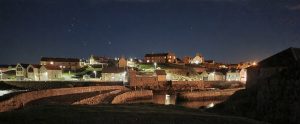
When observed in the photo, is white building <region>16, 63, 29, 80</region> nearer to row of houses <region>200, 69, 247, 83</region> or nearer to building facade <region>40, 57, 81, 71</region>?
building facade <region>40, 57, 81, 71</region>

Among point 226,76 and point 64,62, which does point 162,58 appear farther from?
point 226,76

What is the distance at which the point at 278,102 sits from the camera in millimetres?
36812

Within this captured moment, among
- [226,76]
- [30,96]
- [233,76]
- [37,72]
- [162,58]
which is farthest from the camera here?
[162,58]

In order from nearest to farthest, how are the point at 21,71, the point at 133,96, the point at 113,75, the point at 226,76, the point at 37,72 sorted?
the point at 133,96
the point at 113,75
the point at 37,72
the point at 21,71
the point at 226,76

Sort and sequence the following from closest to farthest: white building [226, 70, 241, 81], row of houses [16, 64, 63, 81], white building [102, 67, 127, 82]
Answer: row of houses [16, 64, 63, 81], white building [102, 67, 127, 82], white building [226, 70, 241, 81]

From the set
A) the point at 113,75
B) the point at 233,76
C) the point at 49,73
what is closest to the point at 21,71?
the point at 49,73

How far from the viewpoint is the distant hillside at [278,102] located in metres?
34.6

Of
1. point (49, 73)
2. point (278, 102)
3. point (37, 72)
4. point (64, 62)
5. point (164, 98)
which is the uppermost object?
point (64, 62)

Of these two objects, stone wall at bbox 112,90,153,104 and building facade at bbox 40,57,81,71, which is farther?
building facade at bbox 40,57,81,71

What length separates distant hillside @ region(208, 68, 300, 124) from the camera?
34.6 m

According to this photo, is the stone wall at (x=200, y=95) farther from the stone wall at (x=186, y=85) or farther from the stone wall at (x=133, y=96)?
the stone wall at (x=186, y=85)

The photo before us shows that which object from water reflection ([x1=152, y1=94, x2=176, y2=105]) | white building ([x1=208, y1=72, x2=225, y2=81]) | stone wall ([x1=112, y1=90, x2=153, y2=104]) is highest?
white building ([x1=208, y1=72, x2=225, y2=81])

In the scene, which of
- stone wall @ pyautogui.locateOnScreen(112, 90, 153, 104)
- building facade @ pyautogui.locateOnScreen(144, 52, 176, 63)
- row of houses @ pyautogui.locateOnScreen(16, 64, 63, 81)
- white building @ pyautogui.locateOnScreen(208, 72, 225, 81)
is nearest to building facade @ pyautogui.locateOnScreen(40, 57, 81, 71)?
row of houses @ pyautogui.locateOnScreen(16, 64, 63, 81)

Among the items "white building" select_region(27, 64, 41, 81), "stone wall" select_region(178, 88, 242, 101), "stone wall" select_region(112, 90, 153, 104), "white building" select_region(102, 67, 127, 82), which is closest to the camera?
"stone wall" select_region(112, 90, 153, 104)
